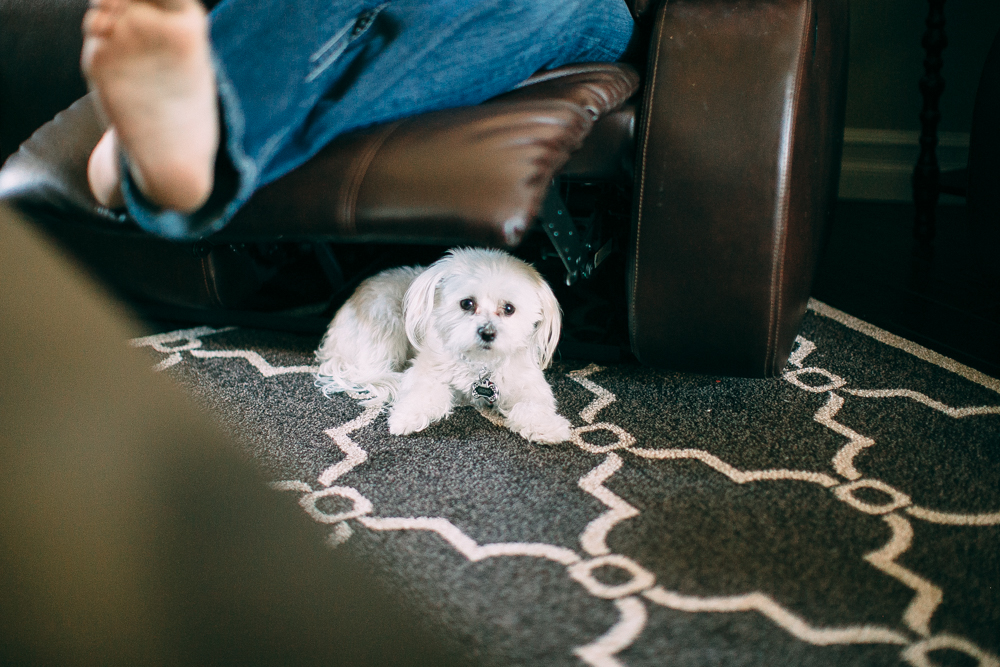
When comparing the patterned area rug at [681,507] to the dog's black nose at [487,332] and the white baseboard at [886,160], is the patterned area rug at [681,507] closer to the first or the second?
the dog's black nose at [487,332]

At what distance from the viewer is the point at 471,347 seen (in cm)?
103

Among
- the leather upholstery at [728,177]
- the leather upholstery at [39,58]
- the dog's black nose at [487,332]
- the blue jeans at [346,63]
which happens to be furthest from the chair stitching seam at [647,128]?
the leather upholstery at [39,58]

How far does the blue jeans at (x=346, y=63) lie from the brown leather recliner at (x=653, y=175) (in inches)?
1.5

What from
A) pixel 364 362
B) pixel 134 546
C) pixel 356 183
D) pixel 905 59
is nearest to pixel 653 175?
pixel 356 183

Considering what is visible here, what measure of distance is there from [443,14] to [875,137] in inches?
71.9

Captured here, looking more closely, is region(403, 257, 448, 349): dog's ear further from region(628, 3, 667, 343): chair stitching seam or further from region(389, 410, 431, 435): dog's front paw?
region(628, 3, 667, 343): chair stitching seam

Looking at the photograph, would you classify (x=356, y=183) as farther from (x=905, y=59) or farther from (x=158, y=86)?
(x=905, y=59)

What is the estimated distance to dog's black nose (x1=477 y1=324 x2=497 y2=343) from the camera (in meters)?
1.00

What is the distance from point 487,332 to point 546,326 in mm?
115

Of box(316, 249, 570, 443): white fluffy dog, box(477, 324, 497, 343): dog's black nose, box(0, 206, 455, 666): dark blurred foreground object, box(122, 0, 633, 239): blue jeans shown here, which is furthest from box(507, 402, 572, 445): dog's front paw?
box(122, 0, 633, 239): blue jeans

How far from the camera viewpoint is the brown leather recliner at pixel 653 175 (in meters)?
0.84

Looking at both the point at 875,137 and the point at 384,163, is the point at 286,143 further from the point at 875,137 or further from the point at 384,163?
the point at 875,137

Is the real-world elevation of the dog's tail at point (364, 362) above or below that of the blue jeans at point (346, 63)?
below

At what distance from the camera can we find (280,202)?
0.89m
